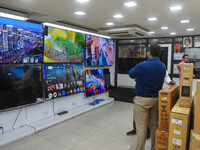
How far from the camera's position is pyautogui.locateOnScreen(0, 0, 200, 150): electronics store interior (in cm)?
189

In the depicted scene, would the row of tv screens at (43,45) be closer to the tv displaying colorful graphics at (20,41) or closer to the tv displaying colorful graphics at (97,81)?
the tv displaying colorful graphics at (20,41)

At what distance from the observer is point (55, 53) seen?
390cm

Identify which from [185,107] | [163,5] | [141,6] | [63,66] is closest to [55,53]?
[63,66]

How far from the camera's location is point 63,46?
161 inches

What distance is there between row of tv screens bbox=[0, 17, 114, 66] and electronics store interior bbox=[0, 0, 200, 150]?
0.7 inches

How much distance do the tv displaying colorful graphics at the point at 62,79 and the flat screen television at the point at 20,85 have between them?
199 millimetres

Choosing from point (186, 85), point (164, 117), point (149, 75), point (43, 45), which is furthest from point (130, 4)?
point (43, 45)

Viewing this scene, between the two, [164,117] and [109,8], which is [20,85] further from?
[164,117]

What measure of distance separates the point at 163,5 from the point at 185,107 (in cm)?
156

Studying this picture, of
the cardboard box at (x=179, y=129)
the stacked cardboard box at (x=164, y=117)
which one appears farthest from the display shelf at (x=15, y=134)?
the cardboard box at (x=179, y=129)

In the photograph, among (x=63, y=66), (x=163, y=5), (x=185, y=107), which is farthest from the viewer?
(x=63, y=66)

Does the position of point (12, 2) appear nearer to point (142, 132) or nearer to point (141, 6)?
point (141, 6)

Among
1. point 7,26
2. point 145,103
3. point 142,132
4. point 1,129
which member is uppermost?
point 7,26

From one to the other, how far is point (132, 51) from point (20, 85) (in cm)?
419
